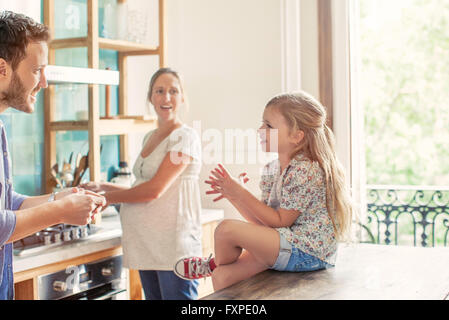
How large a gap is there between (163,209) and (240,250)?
687 millimetres

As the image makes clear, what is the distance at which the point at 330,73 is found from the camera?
2973 millimetres

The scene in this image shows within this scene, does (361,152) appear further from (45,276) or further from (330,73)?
(45,276)

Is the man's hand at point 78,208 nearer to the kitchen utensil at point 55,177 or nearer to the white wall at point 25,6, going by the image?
the kitchen utensil at point 55,177

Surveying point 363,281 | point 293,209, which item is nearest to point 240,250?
point 293,209

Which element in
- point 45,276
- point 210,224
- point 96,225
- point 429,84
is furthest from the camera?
point 429,84

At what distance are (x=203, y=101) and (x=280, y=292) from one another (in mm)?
2034

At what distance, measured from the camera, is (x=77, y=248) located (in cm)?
212

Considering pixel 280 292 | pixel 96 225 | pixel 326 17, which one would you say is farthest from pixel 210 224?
pixel 280 292

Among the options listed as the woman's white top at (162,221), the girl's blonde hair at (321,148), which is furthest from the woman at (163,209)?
the girl's blonde hair at (321,148)

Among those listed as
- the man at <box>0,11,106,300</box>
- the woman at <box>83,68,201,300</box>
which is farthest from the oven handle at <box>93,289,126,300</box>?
the man at <box>0,11,106,300</box>

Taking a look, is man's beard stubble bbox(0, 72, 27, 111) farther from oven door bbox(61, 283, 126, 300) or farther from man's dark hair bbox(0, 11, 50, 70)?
oven door bbox(61, 283, 126, 300)

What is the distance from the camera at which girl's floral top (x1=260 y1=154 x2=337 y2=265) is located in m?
1.60

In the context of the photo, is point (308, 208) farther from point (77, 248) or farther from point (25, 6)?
point (25, 6)

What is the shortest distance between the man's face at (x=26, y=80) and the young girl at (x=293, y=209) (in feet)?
1.96
